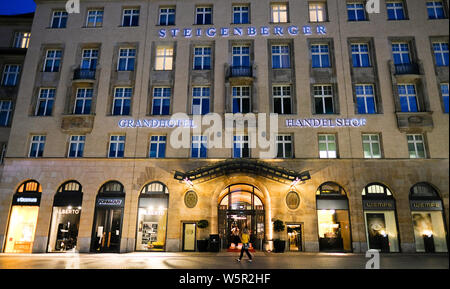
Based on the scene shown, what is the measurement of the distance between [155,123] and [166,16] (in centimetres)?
1067

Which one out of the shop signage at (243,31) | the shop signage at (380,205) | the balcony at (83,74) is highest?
the shop signage at (243,31)

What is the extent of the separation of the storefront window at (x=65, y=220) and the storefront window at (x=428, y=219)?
83.2ft

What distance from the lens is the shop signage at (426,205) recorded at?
21172mm

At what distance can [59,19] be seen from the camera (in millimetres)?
26969

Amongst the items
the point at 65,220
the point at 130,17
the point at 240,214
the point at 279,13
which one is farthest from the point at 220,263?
the point at 130,17

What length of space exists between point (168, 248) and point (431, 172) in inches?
808

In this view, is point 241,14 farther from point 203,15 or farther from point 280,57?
point 280,57

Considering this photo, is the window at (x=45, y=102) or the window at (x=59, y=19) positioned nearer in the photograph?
the window at (x=45, y=102)

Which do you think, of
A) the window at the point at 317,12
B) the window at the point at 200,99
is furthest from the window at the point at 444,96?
the window at the point at 200,99

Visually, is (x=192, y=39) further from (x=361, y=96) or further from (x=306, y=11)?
(x=361, y=96)

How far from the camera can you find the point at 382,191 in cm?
2177

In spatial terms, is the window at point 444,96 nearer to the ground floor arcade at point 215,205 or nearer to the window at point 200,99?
the ground floor arcade at point 215,205

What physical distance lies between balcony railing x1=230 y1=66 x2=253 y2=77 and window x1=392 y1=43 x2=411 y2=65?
488 inches

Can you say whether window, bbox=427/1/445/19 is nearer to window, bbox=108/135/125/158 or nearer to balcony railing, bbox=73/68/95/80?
window, bbox=108/135/125/158
